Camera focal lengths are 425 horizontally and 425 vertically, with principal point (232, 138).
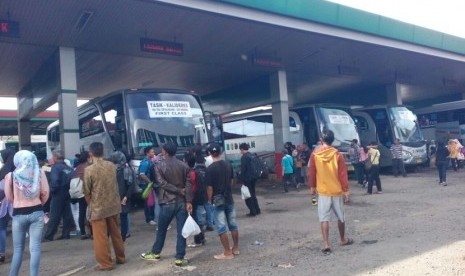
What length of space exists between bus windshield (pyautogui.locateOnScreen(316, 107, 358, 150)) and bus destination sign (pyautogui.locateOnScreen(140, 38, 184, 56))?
6.55m

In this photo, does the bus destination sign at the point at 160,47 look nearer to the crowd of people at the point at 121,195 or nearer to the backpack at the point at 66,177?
the crowd of people at the point at 121,195

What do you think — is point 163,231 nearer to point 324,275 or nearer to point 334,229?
point 324,275

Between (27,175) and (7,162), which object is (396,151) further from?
(27,175)

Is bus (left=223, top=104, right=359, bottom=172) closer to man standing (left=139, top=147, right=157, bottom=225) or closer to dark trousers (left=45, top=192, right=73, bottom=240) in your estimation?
man standing (left=139, top=147, right=157, bottom=225)

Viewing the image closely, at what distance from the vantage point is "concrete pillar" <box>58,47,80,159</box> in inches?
497

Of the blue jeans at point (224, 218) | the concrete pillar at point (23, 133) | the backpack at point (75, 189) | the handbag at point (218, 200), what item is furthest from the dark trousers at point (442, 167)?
the concrete pillar at point (23, 133)

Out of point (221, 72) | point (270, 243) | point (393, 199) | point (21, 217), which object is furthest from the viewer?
point (221, 72)

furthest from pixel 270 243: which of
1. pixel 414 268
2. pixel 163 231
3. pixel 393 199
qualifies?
pixel 393 199

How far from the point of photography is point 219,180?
631cm

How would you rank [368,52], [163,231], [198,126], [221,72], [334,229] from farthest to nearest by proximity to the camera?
1. [221,72]
2. [368,52]
3. [198,126]
4. [334,229]
5. [163,231]

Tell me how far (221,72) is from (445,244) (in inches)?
538

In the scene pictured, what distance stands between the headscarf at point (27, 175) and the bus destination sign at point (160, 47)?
7.85 meters

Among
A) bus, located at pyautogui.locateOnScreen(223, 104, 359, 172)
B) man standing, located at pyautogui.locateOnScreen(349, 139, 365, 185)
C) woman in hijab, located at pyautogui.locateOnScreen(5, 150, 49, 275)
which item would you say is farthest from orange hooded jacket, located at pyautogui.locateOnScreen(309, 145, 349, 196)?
bus, located at pyautogui.locateOnScreen(223, 104, 359, 172)

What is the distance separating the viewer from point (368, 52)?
17.2 meters
